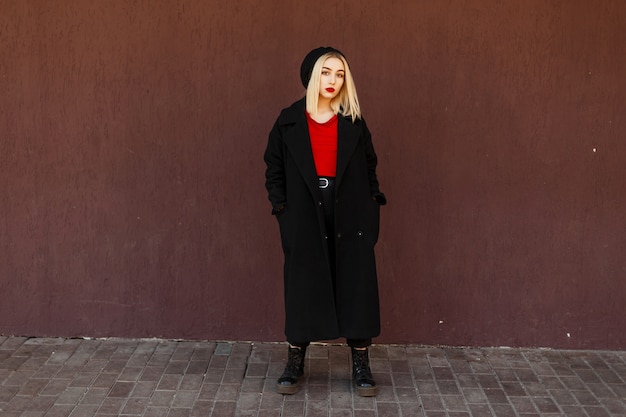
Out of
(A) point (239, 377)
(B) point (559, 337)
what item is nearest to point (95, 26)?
(A) point (239, 377)

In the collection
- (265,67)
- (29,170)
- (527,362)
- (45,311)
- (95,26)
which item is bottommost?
(527,362)

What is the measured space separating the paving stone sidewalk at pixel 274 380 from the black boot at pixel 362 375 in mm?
49

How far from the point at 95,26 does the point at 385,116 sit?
190 cm

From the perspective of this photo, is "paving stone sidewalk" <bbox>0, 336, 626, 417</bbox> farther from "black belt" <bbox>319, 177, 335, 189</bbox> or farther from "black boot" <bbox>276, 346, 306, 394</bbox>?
"black belt" <bbox>319, 177, 335, 189</bbox>

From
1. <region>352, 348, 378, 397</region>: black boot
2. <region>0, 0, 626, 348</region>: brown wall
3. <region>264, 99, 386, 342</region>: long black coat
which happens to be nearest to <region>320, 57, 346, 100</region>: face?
<region>264, 99, 386, 342</region>: long black coat

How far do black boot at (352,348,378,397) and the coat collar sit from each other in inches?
40.0

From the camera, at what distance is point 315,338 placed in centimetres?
432

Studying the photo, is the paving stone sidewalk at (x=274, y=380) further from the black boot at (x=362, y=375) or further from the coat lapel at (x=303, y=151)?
the coat lapel at (x=303, y=151)

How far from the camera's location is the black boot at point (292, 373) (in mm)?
4367

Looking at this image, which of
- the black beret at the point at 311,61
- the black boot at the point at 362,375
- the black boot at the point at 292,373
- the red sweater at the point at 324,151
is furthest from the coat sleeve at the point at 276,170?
the black boot at the point at 362,375

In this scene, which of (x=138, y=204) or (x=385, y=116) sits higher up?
(x=385, y=116)

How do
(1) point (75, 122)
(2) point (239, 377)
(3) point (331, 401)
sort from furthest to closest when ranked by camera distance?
(1) point (75, 122) → (2) point (239, 377) → (3) point (331, 401)

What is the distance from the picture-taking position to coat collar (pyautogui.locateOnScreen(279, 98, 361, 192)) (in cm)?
415

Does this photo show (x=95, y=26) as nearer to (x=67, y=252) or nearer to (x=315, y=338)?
(x=67, y=252)
